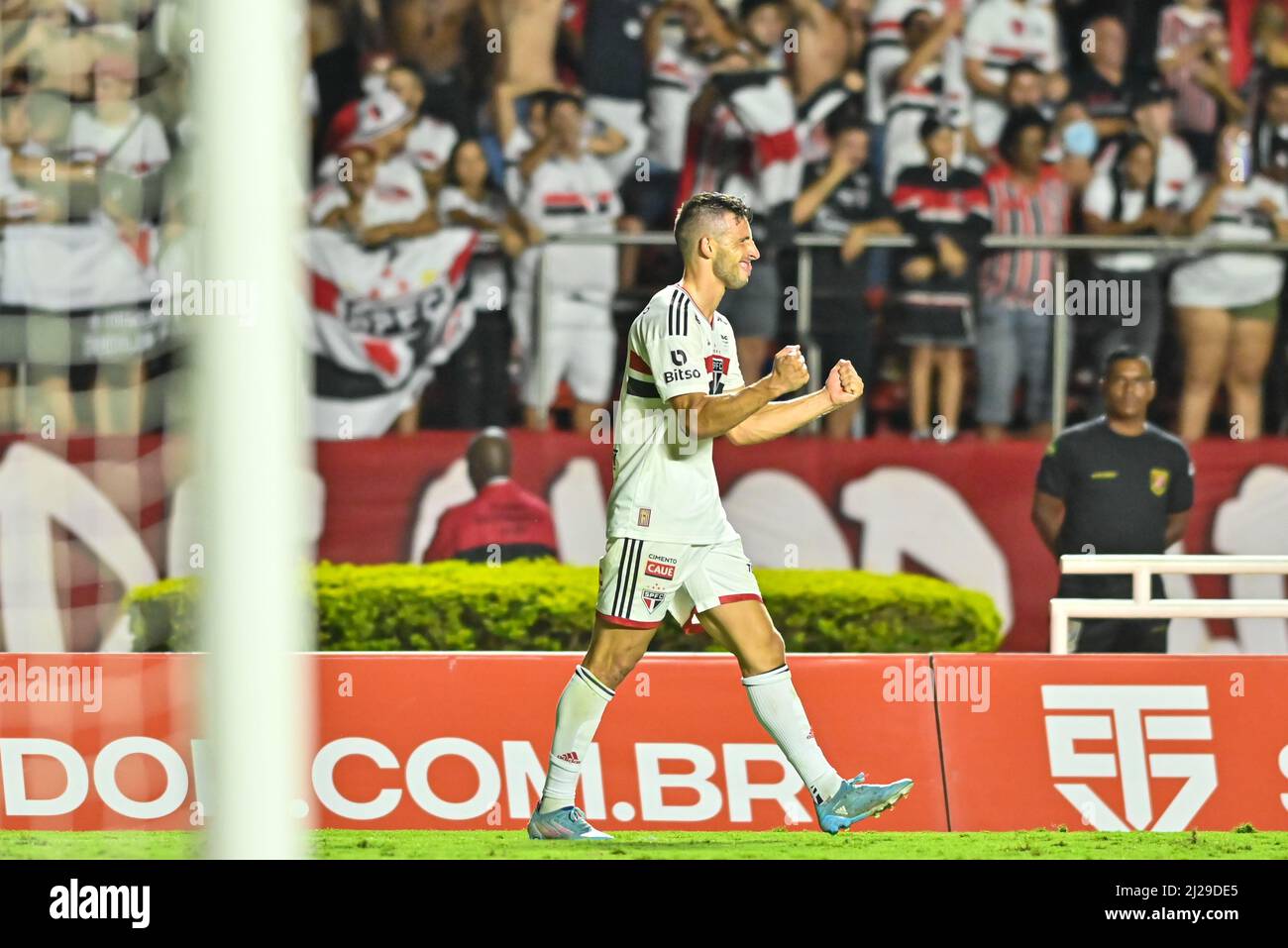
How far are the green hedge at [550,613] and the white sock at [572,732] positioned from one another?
10.9ft

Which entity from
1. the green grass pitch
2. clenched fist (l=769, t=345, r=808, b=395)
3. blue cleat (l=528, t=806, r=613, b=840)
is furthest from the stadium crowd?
clenched fist (l=769, t=345, r=808, b=395)

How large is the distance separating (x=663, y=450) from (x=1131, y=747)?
2.56 metres

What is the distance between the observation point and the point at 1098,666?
809 centimetres

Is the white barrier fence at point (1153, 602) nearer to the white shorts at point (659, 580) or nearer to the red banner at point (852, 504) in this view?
the white shorts at point (659, 580)

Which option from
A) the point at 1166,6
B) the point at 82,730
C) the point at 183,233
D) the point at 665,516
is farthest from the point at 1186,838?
the point at 1166,6

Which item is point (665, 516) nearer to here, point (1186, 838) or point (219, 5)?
point (1186, 838)

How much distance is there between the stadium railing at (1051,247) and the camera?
446 inches

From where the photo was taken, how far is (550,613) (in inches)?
403

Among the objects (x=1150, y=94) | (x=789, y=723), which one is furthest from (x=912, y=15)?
(x=789, y=723)

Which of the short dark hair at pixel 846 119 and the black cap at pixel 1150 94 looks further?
the black cap at pixel 1150 94

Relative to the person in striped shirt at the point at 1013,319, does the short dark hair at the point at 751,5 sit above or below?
above

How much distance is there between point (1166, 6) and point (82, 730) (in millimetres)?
7642

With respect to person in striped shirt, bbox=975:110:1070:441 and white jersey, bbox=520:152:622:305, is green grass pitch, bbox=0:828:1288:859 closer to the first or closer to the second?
person in striped shirt, bbox=975:110:1070:441

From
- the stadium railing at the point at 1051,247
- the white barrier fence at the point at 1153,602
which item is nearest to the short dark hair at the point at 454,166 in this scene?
the stadium railing at the point at 1051,247
